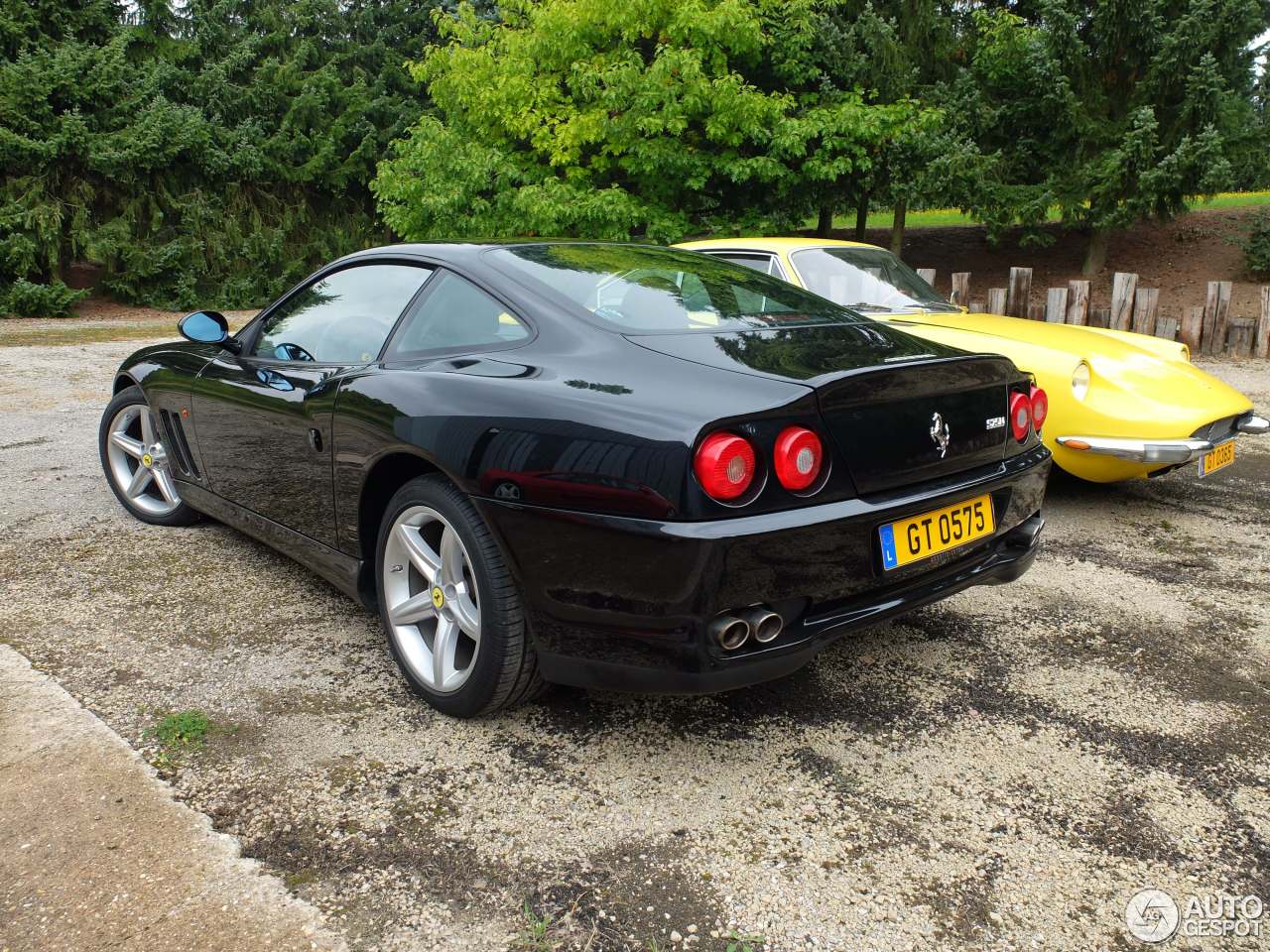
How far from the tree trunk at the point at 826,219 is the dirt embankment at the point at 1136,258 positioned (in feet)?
4.75

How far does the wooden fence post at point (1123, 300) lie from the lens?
995cm

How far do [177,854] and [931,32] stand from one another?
1631cm

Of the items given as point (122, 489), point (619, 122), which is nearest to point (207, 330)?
point (122, 489)

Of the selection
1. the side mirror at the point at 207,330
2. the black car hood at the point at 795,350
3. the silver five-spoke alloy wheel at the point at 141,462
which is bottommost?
the silver five-spoke alloy wheel at the point at 141,462

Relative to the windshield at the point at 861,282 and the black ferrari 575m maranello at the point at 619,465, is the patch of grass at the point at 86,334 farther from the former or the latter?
the black ferrari 575m maranello at the point at 619,465

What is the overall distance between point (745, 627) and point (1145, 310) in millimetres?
9290

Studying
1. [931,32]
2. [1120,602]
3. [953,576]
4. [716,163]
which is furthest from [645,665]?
[931,32]

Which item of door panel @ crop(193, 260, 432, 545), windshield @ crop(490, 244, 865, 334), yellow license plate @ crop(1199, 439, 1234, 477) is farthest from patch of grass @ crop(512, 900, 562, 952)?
yellow license plate @ crop(1199, 439, 1234, 477)

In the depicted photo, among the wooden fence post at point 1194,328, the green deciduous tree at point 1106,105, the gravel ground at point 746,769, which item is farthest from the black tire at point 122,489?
the green deciduous tree at point 1106,105

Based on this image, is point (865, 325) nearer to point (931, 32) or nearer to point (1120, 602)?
point (1120, 602)

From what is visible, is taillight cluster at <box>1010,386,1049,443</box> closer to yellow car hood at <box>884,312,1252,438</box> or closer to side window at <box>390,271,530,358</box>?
yellow car hood at <box>884,312,1252,438</box>

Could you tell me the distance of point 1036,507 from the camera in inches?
121

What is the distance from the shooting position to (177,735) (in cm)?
260

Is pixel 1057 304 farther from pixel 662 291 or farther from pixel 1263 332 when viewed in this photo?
pixel 662 291
